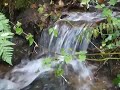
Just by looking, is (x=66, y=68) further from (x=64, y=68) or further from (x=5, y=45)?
(x=5, y=45)

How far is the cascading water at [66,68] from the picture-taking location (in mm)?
4262

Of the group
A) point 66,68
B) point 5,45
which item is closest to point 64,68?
point 66,68

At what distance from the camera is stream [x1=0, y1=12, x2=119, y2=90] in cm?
422

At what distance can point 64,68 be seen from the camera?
465cm

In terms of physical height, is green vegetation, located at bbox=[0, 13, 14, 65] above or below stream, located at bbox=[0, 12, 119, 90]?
above

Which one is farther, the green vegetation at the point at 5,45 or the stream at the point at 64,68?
the stream at the point at 64,68

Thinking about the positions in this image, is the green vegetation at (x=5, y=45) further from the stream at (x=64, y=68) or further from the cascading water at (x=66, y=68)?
the cascading water at (x=66, y=68)

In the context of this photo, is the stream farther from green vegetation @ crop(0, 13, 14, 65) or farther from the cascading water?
green vegetation @ crop(0, 13, 14, 65)

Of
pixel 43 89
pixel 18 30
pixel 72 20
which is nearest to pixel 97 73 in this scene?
pixel 43 89

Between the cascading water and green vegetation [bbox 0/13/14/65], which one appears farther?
the cascading water

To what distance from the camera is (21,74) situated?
15.8 ft

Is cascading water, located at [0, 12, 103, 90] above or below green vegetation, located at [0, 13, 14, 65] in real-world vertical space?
below

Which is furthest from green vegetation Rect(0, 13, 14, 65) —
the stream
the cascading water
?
the cascading water

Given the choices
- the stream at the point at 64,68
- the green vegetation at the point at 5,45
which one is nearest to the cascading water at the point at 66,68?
the stream at the point at 64,68
